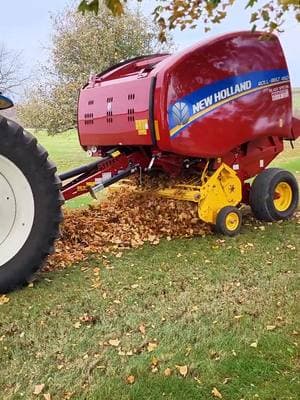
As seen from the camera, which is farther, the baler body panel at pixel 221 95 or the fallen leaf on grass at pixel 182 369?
the baler body panel at pixel 221 95

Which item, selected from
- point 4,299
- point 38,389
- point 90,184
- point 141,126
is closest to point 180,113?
point 141,126

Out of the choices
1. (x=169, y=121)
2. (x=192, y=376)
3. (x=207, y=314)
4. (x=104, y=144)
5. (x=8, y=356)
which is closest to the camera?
(x=192, y=376)

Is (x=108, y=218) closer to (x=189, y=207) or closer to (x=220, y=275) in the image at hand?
(x=189, y=207)

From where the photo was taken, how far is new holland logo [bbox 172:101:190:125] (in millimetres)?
5199

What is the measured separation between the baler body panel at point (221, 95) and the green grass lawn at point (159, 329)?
4.11ft

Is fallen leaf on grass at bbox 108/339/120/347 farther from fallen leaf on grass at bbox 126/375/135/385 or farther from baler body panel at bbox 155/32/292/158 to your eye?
baler body panel at bbox 155/32/292/158

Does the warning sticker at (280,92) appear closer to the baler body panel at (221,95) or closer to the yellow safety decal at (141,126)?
the baler body panel at (221,95)

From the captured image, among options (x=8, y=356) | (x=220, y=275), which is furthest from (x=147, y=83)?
(x=8, y=356)

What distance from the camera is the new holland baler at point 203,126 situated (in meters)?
5.28

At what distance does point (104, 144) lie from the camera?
20.0 ft

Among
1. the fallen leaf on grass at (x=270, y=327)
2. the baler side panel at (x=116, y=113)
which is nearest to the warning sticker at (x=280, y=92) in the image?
the baler side panel at (x=116, y=113)

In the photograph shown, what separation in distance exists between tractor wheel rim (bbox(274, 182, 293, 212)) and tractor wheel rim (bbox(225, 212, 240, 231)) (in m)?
0.87

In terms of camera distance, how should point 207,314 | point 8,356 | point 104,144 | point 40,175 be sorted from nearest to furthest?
point 8,356 → point 207,314 → point 40,175 → point 104,144

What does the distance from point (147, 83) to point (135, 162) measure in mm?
914
